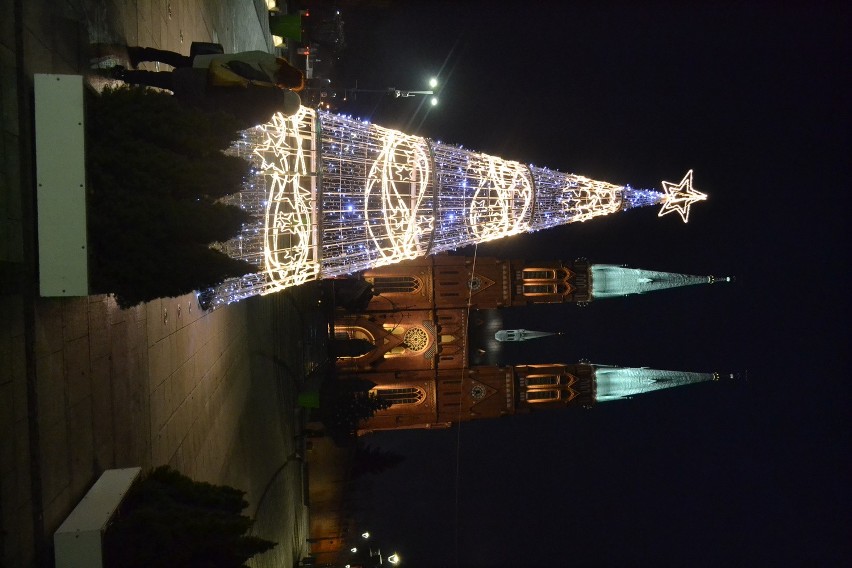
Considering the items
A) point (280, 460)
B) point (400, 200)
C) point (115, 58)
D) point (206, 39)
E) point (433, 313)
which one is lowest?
point (280, 460)

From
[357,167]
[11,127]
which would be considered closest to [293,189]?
[357,167]

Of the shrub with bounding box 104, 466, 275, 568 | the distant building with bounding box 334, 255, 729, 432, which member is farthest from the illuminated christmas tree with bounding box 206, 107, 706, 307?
the distant building with bounding box 334, 255, 729, 432

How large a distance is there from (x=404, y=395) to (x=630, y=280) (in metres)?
18.1

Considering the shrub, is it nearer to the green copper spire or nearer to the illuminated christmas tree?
the illuminated christmas tree

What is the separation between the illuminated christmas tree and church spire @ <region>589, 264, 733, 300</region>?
34.4m

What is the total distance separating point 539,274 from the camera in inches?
1689

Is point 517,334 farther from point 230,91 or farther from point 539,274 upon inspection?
point 230,91

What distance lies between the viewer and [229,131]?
6410 millimetres

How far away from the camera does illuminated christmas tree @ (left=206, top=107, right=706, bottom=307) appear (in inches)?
360

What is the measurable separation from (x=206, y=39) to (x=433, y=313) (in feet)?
98.5

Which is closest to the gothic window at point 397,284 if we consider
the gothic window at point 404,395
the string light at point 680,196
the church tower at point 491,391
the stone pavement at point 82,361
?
the church tower at point 491,391

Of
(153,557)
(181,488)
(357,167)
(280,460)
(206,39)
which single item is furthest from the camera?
(280,460)

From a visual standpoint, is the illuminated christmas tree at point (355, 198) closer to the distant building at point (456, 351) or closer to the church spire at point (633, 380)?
the distant building at point (456, 351)

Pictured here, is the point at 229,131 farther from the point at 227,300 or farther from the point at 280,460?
the point at 280,460
